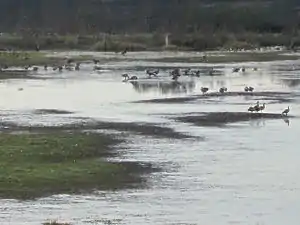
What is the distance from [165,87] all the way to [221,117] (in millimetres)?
21821

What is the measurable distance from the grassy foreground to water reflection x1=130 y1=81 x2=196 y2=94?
1104 inches

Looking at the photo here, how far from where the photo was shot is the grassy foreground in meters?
30.2

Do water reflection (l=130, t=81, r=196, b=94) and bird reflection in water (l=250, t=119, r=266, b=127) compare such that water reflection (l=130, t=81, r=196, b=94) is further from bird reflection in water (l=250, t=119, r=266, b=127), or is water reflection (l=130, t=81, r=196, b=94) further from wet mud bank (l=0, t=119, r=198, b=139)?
wet mud bank (l=0, t=119, r=198, b=139)

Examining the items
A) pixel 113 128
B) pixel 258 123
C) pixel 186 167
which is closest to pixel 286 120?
pixel 258 123

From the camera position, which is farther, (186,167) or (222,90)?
(222,90)

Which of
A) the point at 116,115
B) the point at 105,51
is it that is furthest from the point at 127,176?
the point at 105,51

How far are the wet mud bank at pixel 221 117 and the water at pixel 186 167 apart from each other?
3.50 feet

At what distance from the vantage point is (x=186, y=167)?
34.4m

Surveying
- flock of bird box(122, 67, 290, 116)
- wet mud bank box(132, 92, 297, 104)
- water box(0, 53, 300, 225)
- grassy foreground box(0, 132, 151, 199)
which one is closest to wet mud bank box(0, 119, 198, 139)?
water box(0, 53, 300, 225)

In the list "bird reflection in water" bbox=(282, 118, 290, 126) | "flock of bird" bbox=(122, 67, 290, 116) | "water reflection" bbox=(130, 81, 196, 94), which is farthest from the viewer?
"water reflection" bbox=(130, 81, 196, 94)

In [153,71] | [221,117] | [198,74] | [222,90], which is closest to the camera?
[221,117]

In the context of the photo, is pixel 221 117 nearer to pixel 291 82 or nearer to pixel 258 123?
pixel 258 123

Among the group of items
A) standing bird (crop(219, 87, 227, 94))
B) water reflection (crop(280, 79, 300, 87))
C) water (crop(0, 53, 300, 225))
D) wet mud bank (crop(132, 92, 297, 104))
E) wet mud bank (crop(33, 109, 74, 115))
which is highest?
water reflection (crop(280, 79, 300, 87))

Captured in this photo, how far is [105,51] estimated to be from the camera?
133 meters
